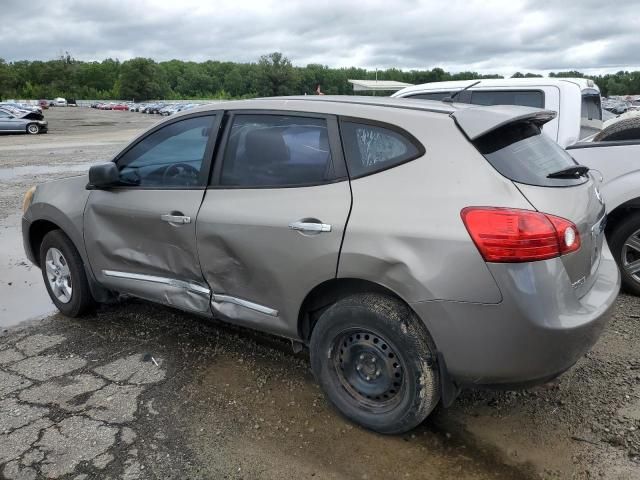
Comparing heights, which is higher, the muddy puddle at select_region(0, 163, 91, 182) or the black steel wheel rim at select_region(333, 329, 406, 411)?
the black steel wheel rim at select_region(333, 329, 406, 411)

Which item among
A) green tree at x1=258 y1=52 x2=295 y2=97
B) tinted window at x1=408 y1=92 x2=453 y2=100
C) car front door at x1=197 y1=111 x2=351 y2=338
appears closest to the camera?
car front door at x1=197 y1=111 x2=351 y2=338

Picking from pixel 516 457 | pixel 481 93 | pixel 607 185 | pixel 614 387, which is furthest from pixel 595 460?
pixel 481 93

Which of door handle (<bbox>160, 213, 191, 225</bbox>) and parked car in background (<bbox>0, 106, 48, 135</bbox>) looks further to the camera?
parked car in background (<bbox>0, 106, 48, 135</bbox>)

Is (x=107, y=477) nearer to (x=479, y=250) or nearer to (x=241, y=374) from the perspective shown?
(x=241, y=374)

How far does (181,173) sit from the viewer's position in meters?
3.62

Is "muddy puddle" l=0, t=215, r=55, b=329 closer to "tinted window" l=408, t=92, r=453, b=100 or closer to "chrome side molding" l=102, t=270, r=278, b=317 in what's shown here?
"chrome side molding" l=102, t=270, r=278, b=317

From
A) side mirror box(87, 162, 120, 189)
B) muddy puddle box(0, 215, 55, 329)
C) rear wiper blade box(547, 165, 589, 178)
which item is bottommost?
muddy puddle box(0, 215, 55, 329)

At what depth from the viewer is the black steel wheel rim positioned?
277 centimetres

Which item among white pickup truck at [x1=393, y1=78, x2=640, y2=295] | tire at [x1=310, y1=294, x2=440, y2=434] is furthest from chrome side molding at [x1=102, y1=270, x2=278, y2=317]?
white pickup truck at [x1=393, y1=78, x2=640, y2=295]

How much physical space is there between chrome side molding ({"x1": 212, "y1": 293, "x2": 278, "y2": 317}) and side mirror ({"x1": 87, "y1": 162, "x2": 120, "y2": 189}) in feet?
3.67

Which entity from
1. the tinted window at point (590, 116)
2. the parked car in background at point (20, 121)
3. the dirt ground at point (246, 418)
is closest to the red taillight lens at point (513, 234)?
the dirt ground at point (246, 418)

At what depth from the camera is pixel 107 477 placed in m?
2.62

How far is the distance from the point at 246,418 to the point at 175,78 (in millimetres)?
148317

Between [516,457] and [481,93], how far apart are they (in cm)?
498
